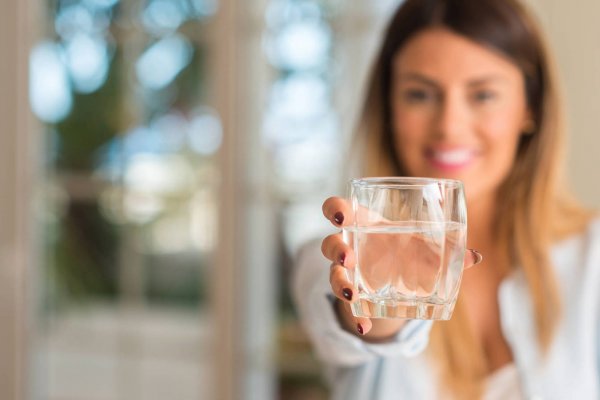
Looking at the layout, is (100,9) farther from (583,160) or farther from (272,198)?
(583,160)

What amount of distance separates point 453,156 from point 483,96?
109 mm

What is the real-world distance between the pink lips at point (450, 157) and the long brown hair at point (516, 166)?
0.56 ft

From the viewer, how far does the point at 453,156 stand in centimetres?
143

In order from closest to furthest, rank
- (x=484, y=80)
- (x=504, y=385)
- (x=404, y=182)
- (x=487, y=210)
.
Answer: (x=404, y=182) < (x=484, y=80) < (x=504, y=385) < (x=487, y=210)

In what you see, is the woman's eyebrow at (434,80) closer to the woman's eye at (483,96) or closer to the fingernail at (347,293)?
the woman's eye at (483,96)

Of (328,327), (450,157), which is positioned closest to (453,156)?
(450,157)

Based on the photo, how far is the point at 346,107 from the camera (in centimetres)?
238

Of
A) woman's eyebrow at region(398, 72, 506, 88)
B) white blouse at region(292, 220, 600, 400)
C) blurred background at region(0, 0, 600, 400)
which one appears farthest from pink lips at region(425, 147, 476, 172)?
blurred background at region(0, 0, 600, 400)

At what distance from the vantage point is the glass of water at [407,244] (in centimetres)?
82

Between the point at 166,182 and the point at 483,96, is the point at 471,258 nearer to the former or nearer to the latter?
the point at 483,96

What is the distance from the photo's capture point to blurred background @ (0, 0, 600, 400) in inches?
98.3

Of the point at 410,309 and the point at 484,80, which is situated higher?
the point at 484,80

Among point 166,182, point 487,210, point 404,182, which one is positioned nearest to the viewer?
point 404,182

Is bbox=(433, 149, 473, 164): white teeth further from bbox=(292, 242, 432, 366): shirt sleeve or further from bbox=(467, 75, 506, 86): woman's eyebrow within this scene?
bbox=(292, 242, 432, 366): shirt sleeve
